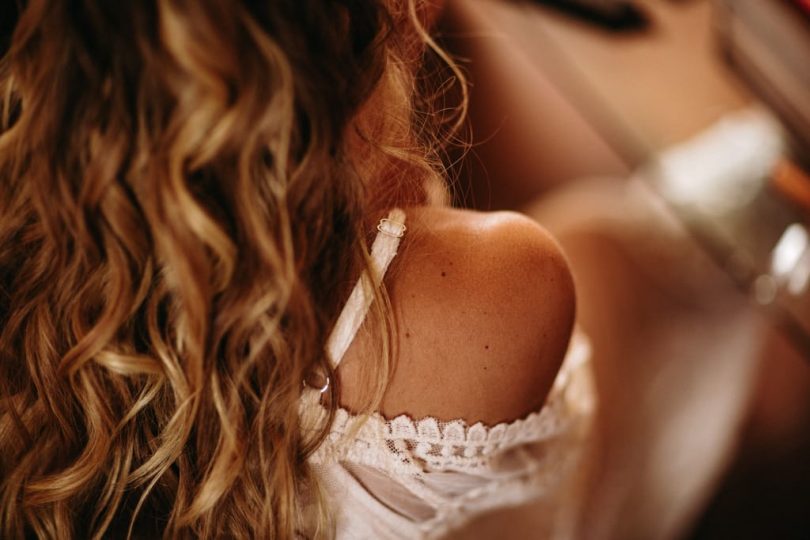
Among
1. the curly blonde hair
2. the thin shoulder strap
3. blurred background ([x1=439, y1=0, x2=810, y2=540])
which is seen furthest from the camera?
blurred background ([x1=439, y1=0, x2=810, y2=540])

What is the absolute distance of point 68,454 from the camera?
2.10ft

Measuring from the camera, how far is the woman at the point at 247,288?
45 cm

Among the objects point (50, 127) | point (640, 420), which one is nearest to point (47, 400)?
point (50, 127)

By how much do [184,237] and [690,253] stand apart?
3.29 feet

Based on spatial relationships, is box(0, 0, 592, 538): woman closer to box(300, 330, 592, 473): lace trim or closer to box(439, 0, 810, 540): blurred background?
box(300, 330, 592, 473): lace trim

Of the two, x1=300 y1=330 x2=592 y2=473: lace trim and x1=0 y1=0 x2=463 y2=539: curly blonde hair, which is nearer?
x1=0 y1=0 x2=463 y2=539: curly blonde hair

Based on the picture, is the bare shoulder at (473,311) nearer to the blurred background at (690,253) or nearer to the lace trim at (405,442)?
the lace trim at (405,442)

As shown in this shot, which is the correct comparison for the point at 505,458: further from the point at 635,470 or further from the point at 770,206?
the point at 770,206

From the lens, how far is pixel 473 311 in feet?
1.98

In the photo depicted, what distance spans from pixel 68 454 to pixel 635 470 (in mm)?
900

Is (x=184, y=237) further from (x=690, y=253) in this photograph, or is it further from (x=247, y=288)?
(x=690, y=253)

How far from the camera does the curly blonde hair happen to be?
448 mm

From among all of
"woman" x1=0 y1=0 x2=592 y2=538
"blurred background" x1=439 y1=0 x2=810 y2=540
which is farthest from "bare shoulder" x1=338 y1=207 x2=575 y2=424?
"blurred background" x1=439 y1=0 x2=810 y2=540

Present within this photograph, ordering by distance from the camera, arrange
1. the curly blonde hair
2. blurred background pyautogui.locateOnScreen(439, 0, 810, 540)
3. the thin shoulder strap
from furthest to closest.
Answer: blurred background pyautogui.locateOnScreen(439, 0, 810, 540)
the thin shoulder strap
the curly blonde hair
